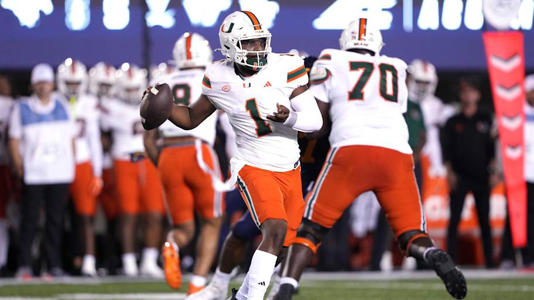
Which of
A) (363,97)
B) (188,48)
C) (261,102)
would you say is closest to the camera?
(261,102)

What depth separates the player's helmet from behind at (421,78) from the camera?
10.6 m

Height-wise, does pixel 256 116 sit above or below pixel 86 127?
above

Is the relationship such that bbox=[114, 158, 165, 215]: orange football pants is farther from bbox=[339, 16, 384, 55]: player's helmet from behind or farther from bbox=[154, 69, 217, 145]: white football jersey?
bbox=[339, 16, 384, 55]: player's helmet from behind

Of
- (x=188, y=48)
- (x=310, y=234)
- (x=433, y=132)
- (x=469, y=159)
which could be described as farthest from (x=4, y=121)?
(x=310, y=234)

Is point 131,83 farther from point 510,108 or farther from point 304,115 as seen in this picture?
point 304,115

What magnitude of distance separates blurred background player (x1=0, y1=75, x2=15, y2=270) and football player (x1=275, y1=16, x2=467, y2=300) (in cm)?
492

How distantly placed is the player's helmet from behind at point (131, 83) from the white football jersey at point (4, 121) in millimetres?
1167

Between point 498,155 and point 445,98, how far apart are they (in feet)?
10.3

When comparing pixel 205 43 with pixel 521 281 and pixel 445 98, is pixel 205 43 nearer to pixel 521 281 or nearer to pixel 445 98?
pixel 521 281

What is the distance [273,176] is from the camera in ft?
17.9

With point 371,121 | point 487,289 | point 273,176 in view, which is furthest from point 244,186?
point 487,289

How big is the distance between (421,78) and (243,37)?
18.3 feet

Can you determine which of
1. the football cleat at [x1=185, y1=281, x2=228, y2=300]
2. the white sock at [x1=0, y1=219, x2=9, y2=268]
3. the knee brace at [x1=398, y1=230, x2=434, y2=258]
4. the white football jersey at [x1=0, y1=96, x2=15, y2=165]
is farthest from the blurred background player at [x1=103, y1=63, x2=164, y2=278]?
the knee brace at [x1=398, y1=230, x2=434, y2=258]

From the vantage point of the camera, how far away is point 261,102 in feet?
17.9
